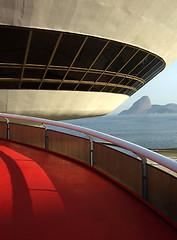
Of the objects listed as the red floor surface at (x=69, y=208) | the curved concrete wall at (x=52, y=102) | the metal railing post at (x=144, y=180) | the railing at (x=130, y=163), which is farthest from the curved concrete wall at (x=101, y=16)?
the metal railing post at (x=144, y=180)

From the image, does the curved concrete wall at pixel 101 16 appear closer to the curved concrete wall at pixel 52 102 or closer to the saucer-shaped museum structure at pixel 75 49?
the saucer-shaped museum structure at pixel 75 49

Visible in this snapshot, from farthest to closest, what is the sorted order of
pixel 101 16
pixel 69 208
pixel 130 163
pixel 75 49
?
pixel 75 49, pixel 101 16, pixel 130 163, pixel 69 208

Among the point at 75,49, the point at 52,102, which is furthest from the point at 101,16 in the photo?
the point at 52,102

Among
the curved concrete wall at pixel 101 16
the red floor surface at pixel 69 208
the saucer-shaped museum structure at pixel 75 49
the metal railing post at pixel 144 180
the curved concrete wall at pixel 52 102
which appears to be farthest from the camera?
the curved concrete wall at pixel 52 102

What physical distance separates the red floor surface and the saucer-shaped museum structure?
9.73 metres

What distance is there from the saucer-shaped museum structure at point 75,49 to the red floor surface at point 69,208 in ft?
31.9

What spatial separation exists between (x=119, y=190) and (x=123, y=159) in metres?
0.54

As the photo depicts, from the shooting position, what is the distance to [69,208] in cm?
373

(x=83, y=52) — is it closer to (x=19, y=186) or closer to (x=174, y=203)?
(x=19, y=186)

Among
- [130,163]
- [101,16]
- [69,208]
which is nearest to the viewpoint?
[69,208]

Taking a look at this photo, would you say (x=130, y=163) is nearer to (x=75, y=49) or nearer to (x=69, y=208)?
(x=69, y=208)

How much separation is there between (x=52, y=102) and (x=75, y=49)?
5.53 meters

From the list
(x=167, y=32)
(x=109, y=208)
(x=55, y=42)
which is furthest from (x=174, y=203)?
(x=167, y=32)

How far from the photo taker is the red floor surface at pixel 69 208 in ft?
10.1
